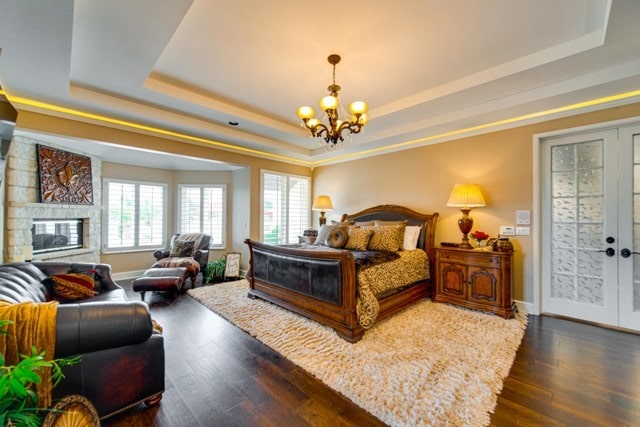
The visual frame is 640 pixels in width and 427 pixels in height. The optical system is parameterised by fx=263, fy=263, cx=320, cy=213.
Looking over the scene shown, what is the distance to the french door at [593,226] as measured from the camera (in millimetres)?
3012

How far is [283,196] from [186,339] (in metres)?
3.77

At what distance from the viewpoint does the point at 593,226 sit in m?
3.26

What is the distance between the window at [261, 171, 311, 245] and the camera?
5.81 meters

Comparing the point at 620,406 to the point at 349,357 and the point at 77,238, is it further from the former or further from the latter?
the point at 77,238

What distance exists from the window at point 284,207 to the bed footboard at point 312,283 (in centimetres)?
180

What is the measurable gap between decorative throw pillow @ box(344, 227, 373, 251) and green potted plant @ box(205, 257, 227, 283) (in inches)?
112

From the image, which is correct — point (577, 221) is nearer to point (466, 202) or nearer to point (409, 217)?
point (466, 202)

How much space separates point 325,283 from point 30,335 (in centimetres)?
230

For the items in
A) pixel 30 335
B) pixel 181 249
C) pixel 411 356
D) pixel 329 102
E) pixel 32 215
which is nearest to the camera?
pixel 30 335

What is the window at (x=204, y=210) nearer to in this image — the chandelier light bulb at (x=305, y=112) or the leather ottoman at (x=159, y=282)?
the leather ottoman at (x=159, y=282)

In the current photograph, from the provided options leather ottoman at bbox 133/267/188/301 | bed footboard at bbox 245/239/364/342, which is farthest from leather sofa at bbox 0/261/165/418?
leather ottoman at bbox 133/267/188/301

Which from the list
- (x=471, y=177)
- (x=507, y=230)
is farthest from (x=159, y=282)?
(x=507, y=230)

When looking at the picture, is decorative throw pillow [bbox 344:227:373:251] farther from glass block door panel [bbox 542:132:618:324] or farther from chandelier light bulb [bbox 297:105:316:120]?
glass block door panel [bbox 542:132:618:324]

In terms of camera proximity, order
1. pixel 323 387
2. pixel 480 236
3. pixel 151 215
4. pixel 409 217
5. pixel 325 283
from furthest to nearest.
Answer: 1. pixel 151 215
2. pixel 409 217
3. pixel 480 236
4. pixel 325 283
5. pixel 323 387
